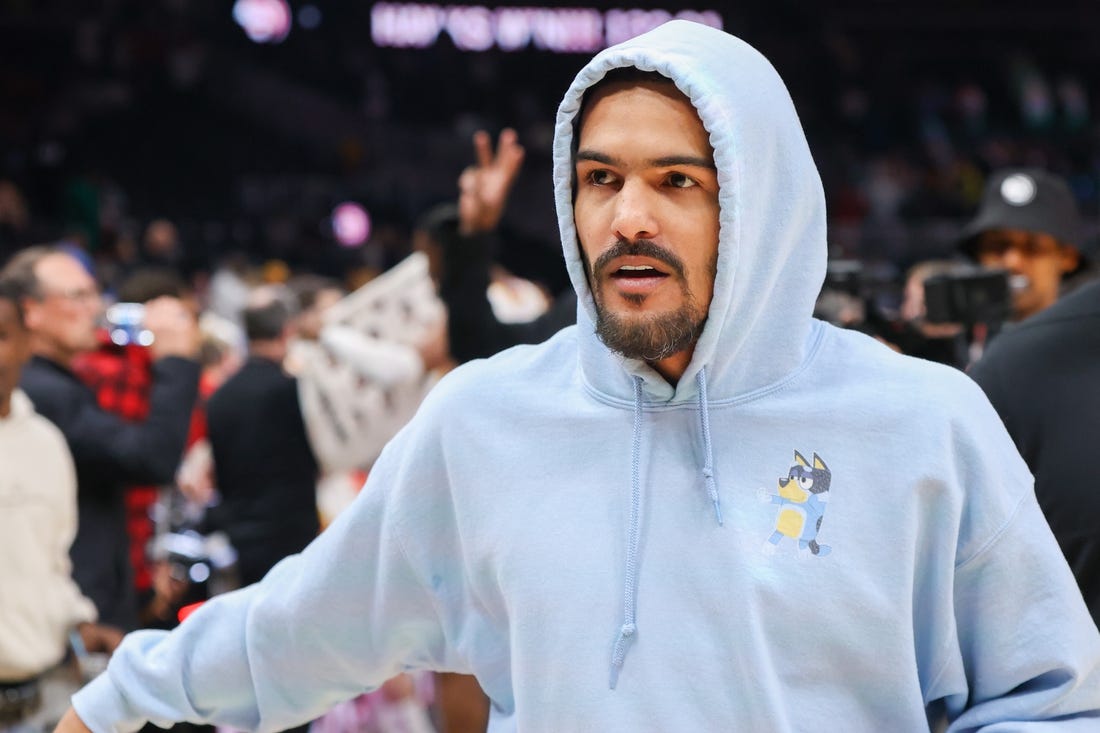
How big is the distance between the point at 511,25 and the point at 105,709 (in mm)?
17127

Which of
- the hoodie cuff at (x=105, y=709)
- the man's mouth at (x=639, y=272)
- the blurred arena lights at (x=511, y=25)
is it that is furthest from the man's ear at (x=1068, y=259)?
the blurred arena lights at (x=511, y=25)

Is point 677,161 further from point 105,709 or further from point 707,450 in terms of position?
point 105,709

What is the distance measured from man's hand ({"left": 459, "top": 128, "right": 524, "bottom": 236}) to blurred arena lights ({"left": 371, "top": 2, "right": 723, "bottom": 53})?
14762mm

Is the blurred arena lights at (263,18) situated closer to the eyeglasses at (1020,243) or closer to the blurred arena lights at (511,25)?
the blurred arena lights at (511,25)

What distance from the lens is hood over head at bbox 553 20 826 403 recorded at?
1934 millimetres

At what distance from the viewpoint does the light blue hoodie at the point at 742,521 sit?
187cm

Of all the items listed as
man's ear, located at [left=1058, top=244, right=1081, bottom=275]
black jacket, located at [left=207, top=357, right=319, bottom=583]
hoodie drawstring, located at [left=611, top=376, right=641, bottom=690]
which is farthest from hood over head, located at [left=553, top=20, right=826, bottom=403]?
black jacket, located at [left=207, top=357, right=319, bottom=583]

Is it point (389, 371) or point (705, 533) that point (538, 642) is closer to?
point (705, 533)

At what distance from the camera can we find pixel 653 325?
196 cm

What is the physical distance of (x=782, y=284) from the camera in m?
2.04

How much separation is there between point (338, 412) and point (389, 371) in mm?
215

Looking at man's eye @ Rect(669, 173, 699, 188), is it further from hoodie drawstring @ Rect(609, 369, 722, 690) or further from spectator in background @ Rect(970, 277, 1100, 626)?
spectator in background @ Rect(970, 277, 1100, 626)

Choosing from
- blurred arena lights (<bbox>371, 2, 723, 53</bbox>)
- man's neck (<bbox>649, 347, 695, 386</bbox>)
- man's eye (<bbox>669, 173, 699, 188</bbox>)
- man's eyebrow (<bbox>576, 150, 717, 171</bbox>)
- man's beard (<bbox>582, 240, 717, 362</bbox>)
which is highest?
blurred arena lights (<bbox>371, 2, 723, 53</bbox>)

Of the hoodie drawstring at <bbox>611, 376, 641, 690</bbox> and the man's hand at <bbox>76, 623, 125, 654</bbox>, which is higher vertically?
the hoodie drawstring at <bbox>611, 376, 641, 690</bbox>
